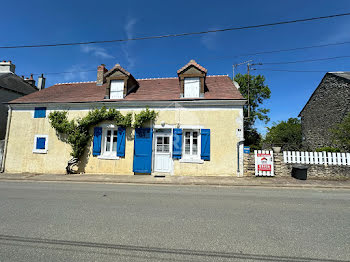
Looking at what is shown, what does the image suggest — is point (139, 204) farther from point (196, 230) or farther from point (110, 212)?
point (196, 230)

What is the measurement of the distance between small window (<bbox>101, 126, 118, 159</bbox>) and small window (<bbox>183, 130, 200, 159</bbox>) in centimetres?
435

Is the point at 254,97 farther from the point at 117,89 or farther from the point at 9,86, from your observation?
the point at 9,86

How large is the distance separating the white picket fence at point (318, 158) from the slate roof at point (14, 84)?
869 inches

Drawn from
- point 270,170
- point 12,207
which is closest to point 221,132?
point 270,170

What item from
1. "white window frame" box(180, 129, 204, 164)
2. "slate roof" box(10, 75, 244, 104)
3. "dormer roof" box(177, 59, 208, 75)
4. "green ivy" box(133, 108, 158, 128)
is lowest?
"white window frame" box(180, 129, 204, 164)

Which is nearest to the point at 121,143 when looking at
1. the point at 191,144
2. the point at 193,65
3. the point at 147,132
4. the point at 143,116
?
the point at 147,132

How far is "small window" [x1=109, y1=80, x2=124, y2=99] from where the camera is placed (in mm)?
11223

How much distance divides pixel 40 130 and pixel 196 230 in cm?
1212

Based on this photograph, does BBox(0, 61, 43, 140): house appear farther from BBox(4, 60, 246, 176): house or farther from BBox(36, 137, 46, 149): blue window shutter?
BBox(36, 137, 46, 149): blue window shutter

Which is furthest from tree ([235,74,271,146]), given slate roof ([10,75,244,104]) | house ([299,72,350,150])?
slate roof ([10,75,244,104])

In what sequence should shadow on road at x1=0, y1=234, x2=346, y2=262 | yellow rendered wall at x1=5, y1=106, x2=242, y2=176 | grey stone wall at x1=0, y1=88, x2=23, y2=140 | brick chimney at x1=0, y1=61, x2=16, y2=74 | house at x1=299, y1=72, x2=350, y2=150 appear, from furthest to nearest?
1. brick chimney at x1=0, y1=61, x2=16, y2=74
2. house at x1=299, y1=72, x2=350, y2=150
3. grey stone wall at x1=0, y1=88, x2=23, y2=140
4. yellow rendered wall at x1=5, y1=106, x2=242, y2=176
5. shadow on road at x1=0, y1=234, x2=346, y2=262

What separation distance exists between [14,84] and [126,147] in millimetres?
14422

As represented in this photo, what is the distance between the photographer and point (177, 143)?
986cm

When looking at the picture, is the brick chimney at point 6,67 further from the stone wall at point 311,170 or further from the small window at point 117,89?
the stone wall at point 311,170
